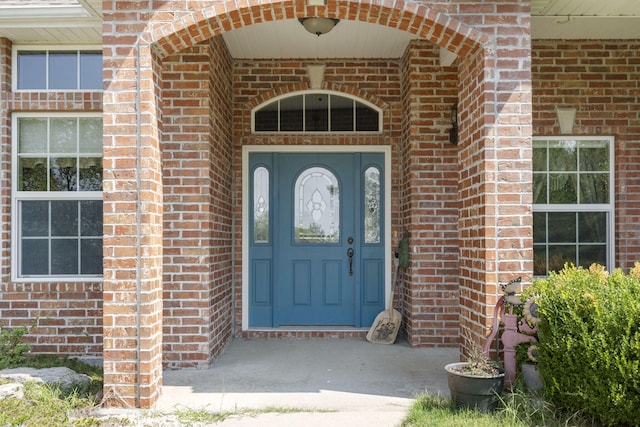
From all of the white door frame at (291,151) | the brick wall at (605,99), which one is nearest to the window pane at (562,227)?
the brick wall at (605,99)

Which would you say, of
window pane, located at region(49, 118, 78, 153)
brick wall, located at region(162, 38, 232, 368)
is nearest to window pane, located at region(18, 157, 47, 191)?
window pane, located at region(49, 118, 78, 153)

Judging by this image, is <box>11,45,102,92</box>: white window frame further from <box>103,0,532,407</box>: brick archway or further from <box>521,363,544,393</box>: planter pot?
<box>521,363,544,393</box>: planter pot

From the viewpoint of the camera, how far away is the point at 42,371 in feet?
15.2

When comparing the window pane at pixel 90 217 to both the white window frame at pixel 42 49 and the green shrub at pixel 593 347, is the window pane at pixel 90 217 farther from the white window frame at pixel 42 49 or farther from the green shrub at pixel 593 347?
the green shrub at pixel 593 347

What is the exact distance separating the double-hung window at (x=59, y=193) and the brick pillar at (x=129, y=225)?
1962mm

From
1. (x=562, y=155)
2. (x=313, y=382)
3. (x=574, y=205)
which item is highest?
(x=562, y=155)

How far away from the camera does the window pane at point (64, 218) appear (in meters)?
5.86

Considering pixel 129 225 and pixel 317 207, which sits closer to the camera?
pixel 129 225

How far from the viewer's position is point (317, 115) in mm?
6770

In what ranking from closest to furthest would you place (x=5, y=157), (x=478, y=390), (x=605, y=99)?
(x=478, y=390) → (x=5, y=157) → (x=605, y=99)

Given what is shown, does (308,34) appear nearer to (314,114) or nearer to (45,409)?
(314,114)

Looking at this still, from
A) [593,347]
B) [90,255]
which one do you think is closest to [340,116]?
[90,255]

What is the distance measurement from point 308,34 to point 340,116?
119 centimetres

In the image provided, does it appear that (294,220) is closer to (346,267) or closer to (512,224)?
(346,267)
